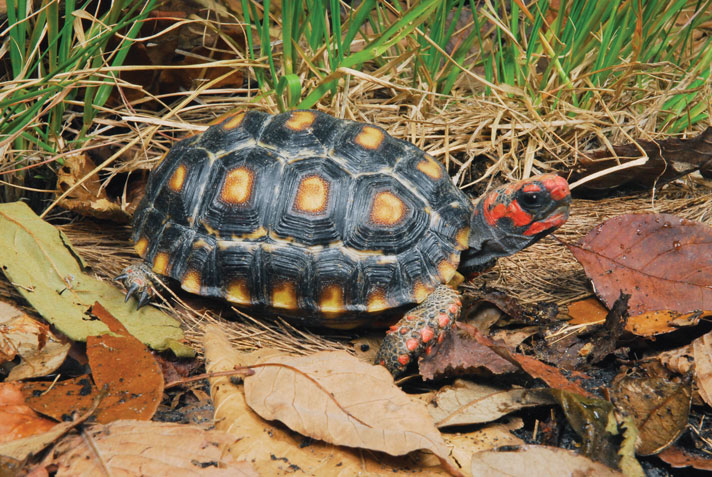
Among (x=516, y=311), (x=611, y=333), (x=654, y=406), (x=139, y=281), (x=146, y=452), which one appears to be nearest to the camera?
(x=146, y=452)

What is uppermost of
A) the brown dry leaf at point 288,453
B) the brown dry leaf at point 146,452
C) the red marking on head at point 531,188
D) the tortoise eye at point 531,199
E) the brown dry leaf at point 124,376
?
the red marking on head at point 531,188

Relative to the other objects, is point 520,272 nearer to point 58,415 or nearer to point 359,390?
point 359,390

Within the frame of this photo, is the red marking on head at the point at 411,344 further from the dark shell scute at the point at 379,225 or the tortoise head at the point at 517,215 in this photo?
the tortoise head at the point at 517,215

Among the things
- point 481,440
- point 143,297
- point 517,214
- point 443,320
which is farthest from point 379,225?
point 143,297

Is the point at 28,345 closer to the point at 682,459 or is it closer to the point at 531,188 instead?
the point at 531,188

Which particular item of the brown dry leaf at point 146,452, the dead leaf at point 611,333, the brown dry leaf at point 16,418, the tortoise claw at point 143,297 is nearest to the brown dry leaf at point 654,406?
the dead leaf at point 611,333

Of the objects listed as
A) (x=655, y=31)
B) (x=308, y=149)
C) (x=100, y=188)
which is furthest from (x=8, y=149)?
(x=655, y=31)
